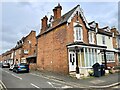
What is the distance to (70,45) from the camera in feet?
57.6

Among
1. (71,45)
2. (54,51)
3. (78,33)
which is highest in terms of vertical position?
(78,33)

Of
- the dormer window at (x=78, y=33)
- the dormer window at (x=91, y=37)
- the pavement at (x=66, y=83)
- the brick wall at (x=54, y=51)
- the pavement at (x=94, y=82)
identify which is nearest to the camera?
the pavement at (x=66, y=83)

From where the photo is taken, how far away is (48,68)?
22.5m

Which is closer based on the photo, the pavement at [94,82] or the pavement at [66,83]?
the pavement at [66,83]

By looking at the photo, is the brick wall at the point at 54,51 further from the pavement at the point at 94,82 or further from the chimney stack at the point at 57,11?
the pavement at the point at 94,82


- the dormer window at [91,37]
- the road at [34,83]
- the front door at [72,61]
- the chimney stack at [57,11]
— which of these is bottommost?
the road at [34,83]

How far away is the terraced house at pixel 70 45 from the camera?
1833 cm

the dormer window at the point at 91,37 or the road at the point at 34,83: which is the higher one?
the dormer window at the point at 91,37

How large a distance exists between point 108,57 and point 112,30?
7504mm

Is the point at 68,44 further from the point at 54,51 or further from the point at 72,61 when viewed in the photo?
the point at 54,51

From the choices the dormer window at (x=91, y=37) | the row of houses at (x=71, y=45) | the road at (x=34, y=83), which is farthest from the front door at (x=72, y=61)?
the dormer window at (x=91, y=37)

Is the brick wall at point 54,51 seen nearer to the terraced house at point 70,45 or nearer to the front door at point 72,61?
the terraced house at point 70,45

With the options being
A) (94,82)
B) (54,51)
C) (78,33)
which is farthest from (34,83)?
(78,33)

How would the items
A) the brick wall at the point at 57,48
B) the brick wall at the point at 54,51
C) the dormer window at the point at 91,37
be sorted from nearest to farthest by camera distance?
the brick wall at the point at 57,48
the brick wall at the point at 54,51
the dormer window at the point at 91,37
